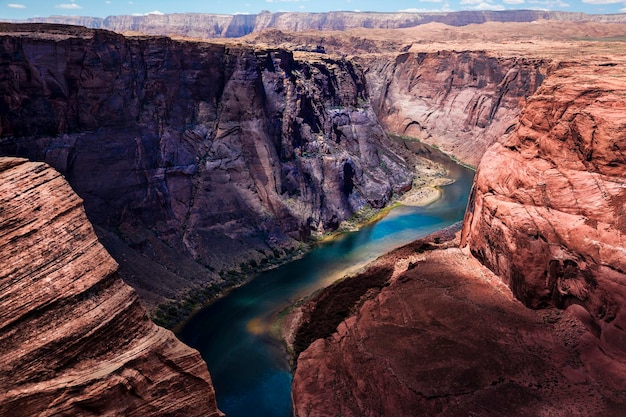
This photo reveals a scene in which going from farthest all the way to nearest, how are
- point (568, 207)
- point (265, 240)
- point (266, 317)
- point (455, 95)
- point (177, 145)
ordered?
point (455, 95)
point (265, 240)
point (177, 145)
point (266, 317)
point (568, 207)

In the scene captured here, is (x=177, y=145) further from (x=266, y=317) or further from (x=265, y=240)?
(x=266, y=317)

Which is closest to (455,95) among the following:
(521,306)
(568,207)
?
(568,207)

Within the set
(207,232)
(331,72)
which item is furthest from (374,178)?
(207,232)

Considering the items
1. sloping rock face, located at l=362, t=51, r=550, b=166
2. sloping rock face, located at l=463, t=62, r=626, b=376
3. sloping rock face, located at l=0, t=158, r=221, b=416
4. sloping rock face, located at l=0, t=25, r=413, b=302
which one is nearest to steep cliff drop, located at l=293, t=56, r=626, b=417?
A: sloping rock face, located at l=463, t=62, r=626, b=376

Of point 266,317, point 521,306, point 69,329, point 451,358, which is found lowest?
point 266,317

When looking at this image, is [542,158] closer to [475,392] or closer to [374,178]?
[475,392]

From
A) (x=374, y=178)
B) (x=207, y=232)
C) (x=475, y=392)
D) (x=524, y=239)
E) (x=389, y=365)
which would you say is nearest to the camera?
(x=475, y=392)
